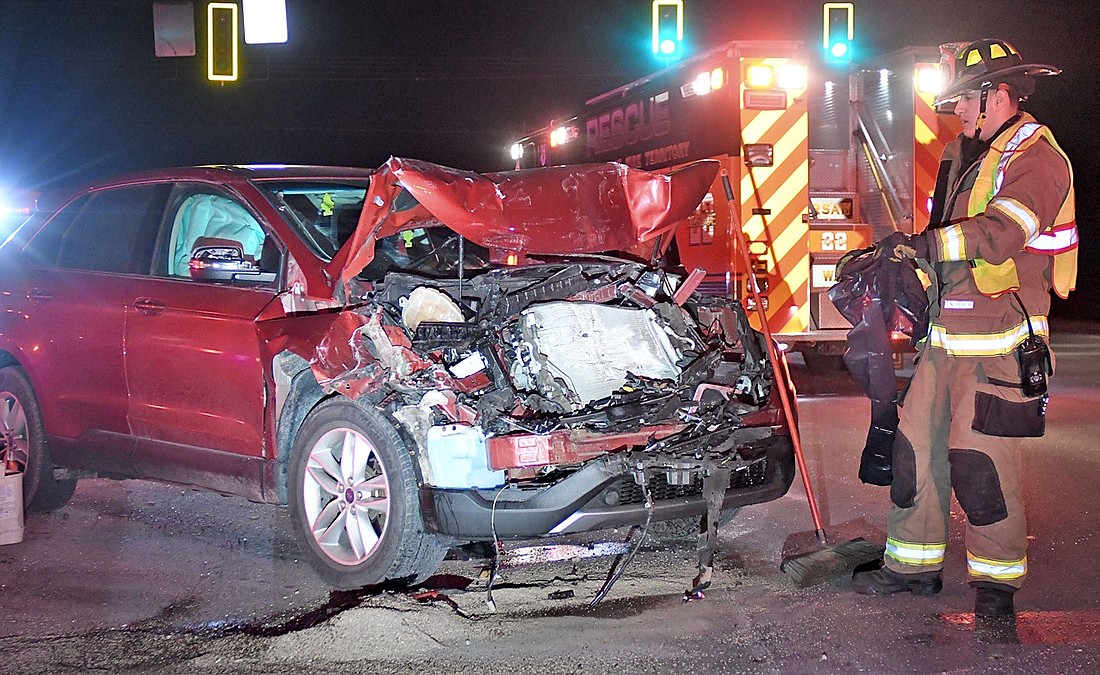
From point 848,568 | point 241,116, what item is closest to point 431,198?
point 848,568

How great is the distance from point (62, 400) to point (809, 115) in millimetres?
7624

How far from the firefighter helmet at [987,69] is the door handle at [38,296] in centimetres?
441

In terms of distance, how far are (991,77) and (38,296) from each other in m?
4.69

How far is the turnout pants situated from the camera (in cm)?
424

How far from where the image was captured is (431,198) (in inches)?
174

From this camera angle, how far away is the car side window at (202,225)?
5590 mm

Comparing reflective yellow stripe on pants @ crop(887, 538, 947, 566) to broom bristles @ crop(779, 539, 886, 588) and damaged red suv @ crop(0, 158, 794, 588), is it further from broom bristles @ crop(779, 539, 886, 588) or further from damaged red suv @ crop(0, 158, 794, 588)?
damaged red suv @ crop(0, 158, 794, 588)

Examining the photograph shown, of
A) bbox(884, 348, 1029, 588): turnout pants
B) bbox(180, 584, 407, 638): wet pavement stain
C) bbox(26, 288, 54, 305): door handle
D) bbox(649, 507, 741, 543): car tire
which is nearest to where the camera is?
bbox(180, 584, 407, 638): wet pavement stain

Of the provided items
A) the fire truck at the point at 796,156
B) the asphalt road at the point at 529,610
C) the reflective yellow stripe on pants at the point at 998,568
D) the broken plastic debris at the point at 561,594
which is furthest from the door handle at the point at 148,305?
the fire truck at the point at 796,156

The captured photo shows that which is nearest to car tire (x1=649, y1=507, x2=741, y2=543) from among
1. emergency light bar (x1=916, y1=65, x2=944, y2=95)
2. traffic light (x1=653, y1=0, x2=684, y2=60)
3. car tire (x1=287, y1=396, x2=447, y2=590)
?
car tire (x1=287, y1=396, x2=447, y2=590)

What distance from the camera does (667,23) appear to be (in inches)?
656

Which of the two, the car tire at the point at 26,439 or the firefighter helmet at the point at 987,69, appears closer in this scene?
the firefighter helmet at the point at 987,69

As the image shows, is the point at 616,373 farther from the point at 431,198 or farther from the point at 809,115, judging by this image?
the point at 809,115

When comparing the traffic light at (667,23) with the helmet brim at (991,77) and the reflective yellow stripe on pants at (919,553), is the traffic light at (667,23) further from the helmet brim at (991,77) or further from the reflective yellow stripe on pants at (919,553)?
the reflective yellow stripe on pants at (919,553)
